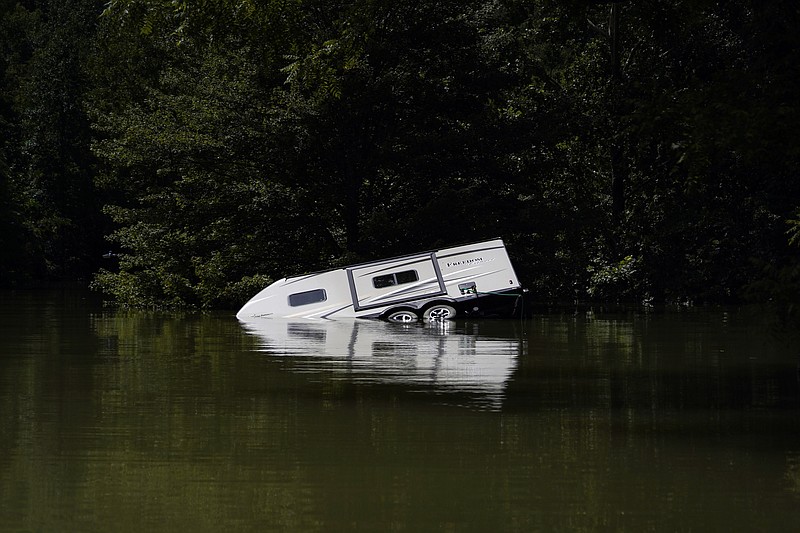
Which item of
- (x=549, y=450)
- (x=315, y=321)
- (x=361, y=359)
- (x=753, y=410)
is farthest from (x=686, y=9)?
(x=315, y=321)

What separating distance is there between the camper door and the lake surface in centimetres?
1100

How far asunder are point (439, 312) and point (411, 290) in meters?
1.01

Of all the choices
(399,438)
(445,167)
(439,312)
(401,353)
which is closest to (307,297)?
(439,312)

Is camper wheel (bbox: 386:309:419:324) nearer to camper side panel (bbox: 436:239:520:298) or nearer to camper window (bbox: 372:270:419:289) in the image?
camper window (bbox: 372:270:419:289)

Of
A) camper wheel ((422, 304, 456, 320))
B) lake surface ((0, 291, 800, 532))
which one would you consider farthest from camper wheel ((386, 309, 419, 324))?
lake surface ((0, 291, 800, 532))

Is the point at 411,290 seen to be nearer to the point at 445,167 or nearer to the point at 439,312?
the point at 439,312

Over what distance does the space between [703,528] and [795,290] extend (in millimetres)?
7271

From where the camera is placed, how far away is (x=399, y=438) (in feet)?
44.9

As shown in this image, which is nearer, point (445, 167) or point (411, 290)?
point (411, 290)

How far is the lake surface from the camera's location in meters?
9.97

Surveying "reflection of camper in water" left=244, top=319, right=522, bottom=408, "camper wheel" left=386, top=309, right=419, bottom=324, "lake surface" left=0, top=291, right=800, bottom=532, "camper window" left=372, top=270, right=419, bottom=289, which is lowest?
"lake surface" left=0, top=291, right=800, bottom=532

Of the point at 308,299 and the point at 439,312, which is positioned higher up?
the point at 308,299

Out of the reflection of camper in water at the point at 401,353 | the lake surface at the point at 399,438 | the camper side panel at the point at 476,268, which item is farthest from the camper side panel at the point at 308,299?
the lake surface at the point at 399,438

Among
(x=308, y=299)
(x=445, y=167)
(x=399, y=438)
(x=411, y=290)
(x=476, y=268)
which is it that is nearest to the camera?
(x=399, y=438)
